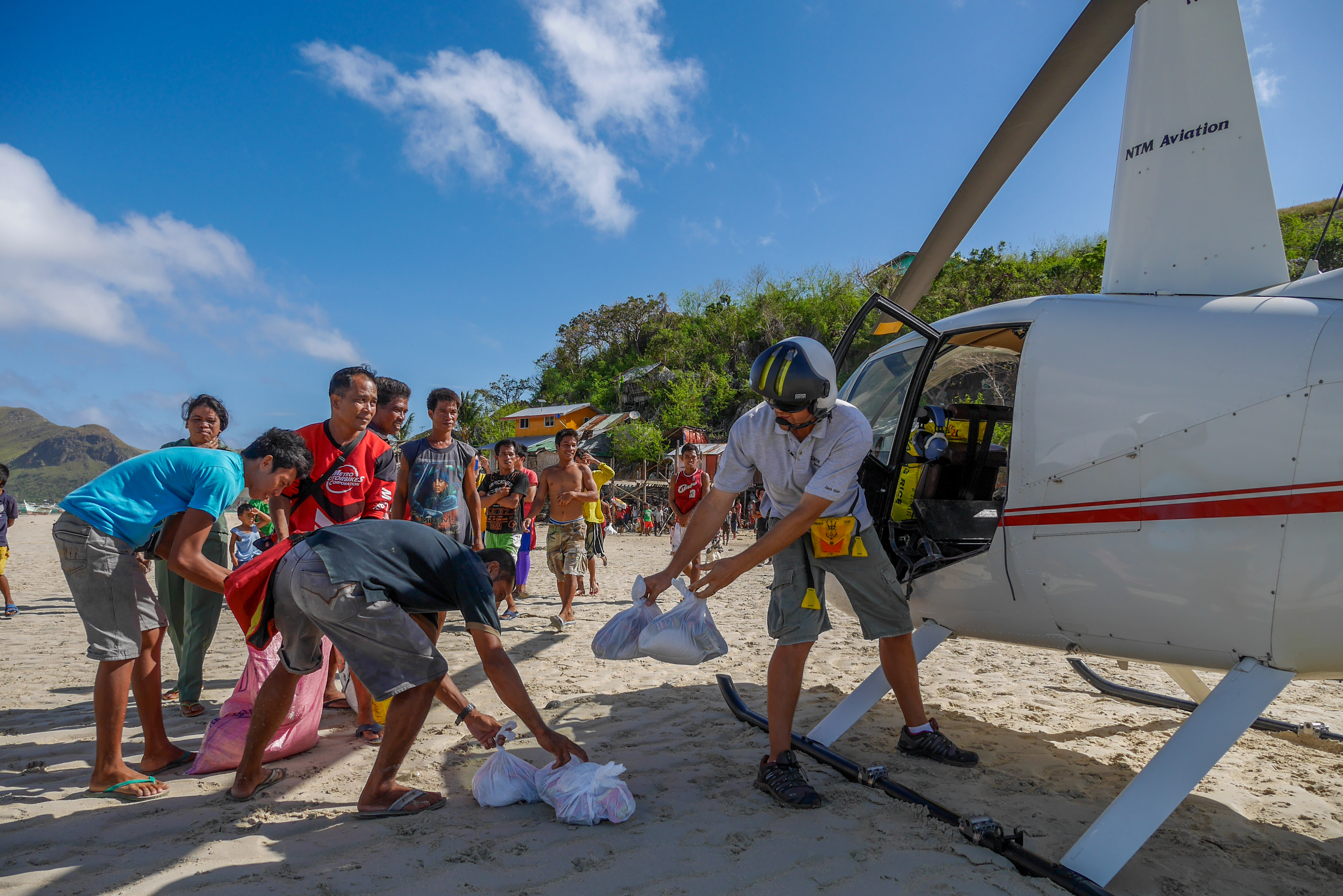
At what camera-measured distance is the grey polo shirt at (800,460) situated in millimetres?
3006

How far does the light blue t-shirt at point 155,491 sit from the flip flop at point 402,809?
1421mm

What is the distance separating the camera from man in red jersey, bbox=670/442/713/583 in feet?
27.6

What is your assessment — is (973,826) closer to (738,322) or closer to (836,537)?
(836,537)

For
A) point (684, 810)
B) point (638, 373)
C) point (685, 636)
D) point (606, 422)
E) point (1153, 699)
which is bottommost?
point (1153, 699)

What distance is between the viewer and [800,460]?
3.20 metres

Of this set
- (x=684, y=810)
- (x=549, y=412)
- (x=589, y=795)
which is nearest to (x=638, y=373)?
(x=549, y=412)

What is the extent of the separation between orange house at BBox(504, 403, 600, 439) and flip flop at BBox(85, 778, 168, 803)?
165ft

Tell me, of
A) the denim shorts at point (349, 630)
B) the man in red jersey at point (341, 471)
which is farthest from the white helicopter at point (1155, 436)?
the man in red jersey at point (341, 471)

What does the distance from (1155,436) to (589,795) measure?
2.53 meters

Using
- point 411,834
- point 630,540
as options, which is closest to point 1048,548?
point 411,834

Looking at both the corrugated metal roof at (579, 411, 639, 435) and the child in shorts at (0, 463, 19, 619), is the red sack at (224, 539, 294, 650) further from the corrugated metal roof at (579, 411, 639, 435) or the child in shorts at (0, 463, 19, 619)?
the corrugated metal roof at (579, 411, 639, 435)

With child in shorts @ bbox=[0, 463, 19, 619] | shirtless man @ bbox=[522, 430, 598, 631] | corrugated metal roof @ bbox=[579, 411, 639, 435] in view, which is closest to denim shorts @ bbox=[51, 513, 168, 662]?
shirtless man @ bbox=[522, 430, 598, 631]

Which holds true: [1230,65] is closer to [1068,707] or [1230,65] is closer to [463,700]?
[1068,707]

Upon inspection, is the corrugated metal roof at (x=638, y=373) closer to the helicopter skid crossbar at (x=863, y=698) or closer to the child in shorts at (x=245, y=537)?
the child in shorts at (x=245, y=537)
